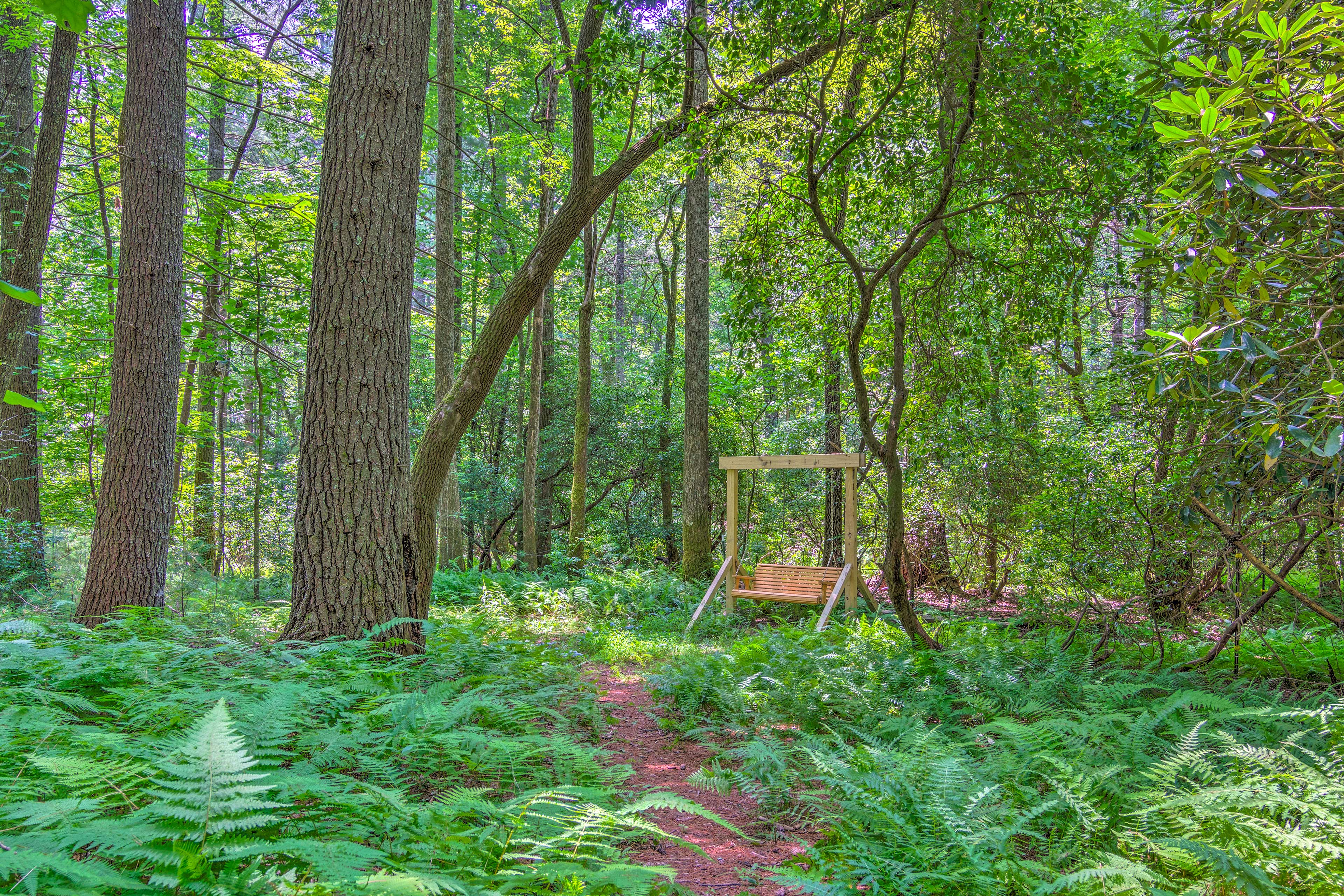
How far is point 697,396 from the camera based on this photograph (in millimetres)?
10172

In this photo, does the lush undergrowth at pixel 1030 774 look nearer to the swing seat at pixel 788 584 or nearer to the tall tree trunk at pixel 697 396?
the swing seat at pixel 788 584

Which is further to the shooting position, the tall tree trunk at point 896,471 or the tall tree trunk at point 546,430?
the tall tree trunk at point 546,430

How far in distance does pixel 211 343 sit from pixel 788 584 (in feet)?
23.7

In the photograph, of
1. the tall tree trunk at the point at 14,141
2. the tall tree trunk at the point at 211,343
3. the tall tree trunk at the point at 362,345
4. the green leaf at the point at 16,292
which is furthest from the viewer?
the tall tree trunk at the point at 14,141

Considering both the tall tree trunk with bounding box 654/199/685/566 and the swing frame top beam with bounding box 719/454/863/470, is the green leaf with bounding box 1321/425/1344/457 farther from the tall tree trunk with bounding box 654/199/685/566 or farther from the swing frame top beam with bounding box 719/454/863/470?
the tall tree trunk with bounding box 654/199/685/566

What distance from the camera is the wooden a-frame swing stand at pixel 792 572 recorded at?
7793 millimetres

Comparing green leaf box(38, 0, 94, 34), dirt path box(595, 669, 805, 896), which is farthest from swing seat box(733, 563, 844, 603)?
green leaf box(38, 0, 94, 34)

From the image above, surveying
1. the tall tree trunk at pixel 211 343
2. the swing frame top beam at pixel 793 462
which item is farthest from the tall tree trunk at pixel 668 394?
the tall tree trunk at pixel 211 343

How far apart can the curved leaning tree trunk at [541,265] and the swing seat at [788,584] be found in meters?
4.30

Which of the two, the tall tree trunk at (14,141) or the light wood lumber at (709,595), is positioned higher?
the tall tree trunk at (14,141)

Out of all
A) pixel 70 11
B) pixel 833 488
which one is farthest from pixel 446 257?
pixel 70 11

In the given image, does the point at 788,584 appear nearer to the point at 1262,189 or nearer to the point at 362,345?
the point at 362,345

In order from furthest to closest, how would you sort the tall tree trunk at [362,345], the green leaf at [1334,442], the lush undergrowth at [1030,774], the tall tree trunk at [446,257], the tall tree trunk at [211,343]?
the tall tree trunk at [446,257], the tall tree trunk at [211,343], the tall tree trunk at [362,345], the green leaf at [1334,442], the lush undergrowth at [1030,774]

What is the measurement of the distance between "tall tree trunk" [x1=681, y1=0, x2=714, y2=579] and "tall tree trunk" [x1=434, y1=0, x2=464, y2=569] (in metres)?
3.29
